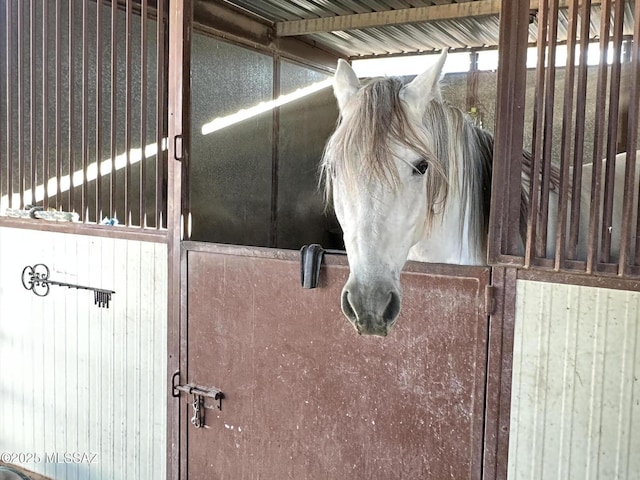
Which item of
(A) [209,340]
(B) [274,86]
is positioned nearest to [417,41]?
(B) [274,86]

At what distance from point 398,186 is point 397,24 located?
284 centimetres

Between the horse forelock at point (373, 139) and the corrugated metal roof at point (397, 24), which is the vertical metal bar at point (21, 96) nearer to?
the corrugated metal roof at point (397, 24)

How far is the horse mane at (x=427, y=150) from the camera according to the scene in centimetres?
134

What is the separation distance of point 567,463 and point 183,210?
1.51 m

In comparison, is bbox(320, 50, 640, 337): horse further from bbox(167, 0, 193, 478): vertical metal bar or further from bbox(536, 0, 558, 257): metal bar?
bbox(167, 0, 193, 478): vertical metal bar

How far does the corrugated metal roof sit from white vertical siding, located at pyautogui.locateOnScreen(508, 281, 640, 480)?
2.54m

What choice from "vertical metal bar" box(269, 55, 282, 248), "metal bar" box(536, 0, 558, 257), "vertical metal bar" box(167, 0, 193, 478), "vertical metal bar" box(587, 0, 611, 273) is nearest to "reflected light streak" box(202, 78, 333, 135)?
"vertical metal bar" box(269, 55, 282, 248)

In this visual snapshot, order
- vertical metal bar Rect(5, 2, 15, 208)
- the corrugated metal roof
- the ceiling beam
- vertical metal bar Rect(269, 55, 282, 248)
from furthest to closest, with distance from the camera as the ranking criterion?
vertical metal bar Rect(269, 55, 282, 248), the corrugated metal roof, the ceiling beam, vertical metal bar Rect(5, 2, 15, 208)

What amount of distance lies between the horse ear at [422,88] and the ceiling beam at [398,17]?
85.8 inches

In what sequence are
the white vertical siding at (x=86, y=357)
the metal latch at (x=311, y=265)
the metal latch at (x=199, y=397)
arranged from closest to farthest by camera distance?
1. the metal latch at (x=311, y=265)
2. the metal latch at (x=199, y=397)
3. the white vertical siding at (x=86, y=357)

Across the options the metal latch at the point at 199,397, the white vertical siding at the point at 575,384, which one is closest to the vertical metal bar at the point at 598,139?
the white vertical siding at the point at 575,384

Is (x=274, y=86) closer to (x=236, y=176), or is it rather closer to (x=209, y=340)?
(x=236, y=176)

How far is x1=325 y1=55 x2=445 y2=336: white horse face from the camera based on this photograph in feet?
4.13

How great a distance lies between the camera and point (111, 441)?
2307 millimetres
